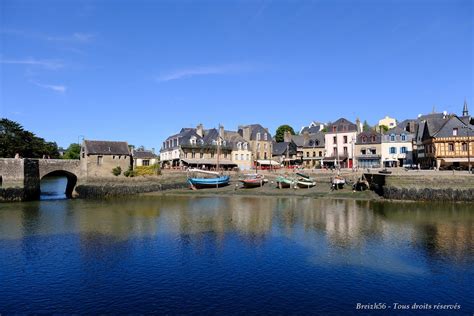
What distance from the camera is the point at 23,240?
2339 centimetres

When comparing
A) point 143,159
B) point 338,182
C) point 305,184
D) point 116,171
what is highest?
point 143,159

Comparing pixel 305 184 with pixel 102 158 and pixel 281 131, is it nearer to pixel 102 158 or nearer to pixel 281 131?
pixel 102 158

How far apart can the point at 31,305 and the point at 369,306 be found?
11.8m

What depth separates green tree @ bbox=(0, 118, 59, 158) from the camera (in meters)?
68.7

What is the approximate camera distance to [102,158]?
55.0m

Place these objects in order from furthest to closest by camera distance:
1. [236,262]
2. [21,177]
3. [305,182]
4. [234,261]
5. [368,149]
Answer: [368,149], [305,182], [21,177], [234,261], [236,262]

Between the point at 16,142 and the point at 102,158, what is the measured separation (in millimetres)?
26385

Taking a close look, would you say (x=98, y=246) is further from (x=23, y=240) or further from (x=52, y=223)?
(x=52, y=223)

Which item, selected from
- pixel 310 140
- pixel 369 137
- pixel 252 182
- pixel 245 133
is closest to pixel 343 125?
pixel 369 137

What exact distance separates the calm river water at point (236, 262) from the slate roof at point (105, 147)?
22.3 metres

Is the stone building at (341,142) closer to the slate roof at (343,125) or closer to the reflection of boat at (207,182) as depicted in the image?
the slate roof at (343,125)

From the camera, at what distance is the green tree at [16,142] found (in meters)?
68.7

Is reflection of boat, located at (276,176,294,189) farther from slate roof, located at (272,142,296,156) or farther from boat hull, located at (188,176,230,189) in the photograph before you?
slate roof, located at (272,142,296,156)

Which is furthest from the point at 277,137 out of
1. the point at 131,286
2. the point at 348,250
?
the point at 131,286
